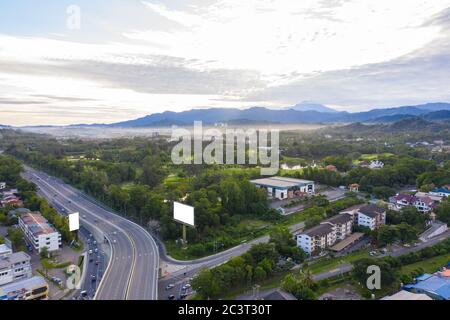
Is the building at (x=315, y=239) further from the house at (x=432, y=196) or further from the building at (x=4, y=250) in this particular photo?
the building at (x=4, y=250)

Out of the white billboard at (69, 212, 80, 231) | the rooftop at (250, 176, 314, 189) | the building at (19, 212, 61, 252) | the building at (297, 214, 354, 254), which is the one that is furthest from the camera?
the rooftop at (250, 176, 314, 189)

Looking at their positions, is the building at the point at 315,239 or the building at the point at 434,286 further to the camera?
the building at the point at 315,239

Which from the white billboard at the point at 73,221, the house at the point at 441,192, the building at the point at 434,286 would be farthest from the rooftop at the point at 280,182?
the white billboard at the point at 73,221

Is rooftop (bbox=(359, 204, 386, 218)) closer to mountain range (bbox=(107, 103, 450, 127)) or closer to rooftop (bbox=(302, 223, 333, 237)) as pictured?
rooftop (bbox=(302, 223, 333, 237))

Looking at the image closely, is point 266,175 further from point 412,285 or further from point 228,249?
point 412,285

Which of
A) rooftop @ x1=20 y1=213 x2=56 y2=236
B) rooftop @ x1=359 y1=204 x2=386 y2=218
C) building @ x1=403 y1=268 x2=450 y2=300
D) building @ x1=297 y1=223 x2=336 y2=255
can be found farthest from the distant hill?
rooftop @ x1=20 y1=213 x2=56 y2=236
